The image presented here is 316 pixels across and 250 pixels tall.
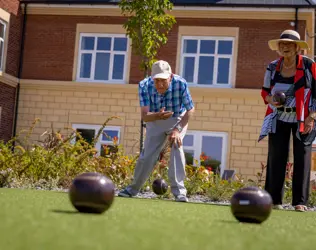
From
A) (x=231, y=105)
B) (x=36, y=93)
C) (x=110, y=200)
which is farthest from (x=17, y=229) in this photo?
(x=36, y=93)

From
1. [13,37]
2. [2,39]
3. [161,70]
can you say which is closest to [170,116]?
[161,70]

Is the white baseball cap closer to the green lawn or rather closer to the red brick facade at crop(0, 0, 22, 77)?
the green lawn

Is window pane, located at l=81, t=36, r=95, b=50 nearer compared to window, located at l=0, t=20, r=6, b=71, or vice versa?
window, located at l=0, t=20, r=6, b=71

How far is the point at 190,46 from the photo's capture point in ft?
65.6

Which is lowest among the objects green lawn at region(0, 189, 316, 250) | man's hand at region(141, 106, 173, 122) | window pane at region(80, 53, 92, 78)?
green lawn at region(0, 189, 316, 250)

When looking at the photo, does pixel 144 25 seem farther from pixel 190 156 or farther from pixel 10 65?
pixel 10 65

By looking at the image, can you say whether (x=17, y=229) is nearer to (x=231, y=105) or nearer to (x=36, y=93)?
(x=231, y=105)

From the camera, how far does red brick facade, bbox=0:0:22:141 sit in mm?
20097

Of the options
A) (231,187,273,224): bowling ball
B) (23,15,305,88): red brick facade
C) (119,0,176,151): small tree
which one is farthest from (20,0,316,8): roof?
(231,187,273,224): bowling ball

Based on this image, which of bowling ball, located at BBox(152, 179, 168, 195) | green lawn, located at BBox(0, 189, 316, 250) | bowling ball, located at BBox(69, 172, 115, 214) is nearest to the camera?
green lawn, located at BBox(0, 189, 316, 250)

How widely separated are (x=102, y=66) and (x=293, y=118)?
14.3 meters

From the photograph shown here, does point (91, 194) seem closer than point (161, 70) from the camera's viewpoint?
Yes

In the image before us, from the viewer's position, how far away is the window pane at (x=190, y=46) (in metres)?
19.9

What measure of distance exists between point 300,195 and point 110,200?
340 centimetres
